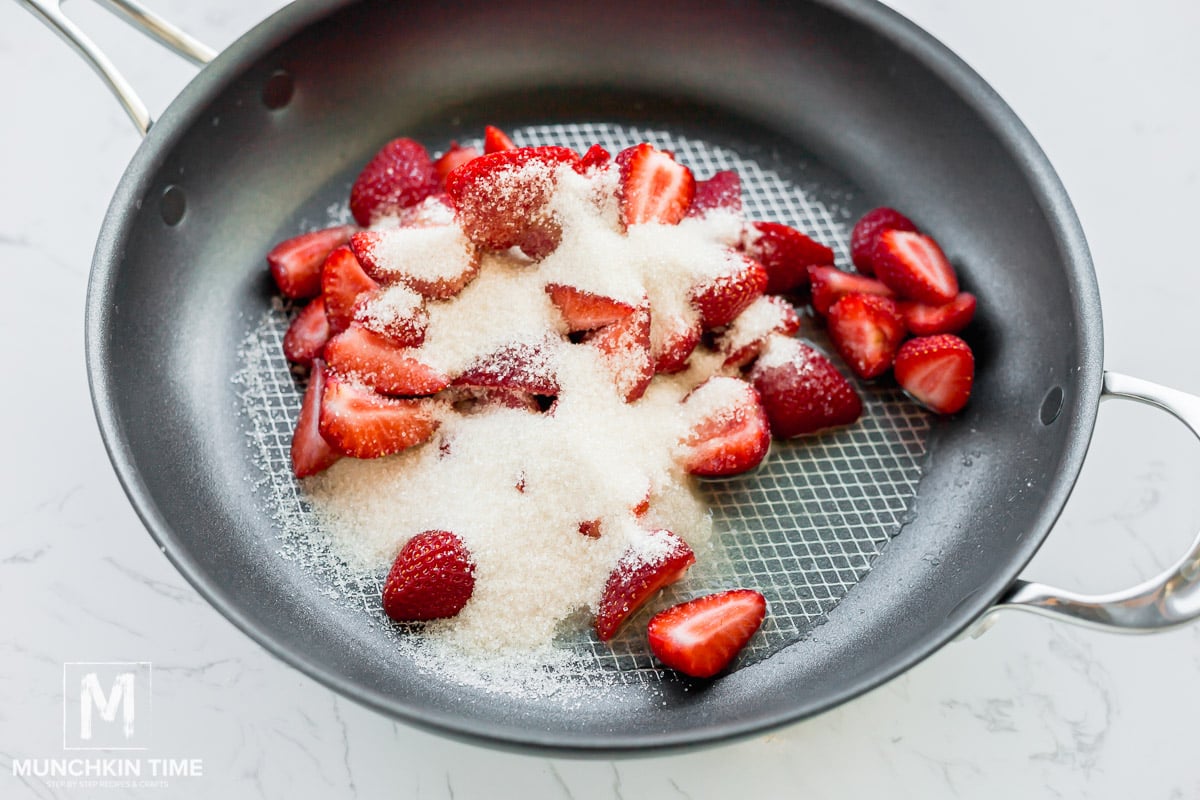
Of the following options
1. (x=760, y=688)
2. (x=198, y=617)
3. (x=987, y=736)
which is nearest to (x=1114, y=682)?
(x=987, y=736)

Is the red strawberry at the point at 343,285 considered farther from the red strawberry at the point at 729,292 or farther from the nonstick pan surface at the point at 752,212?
the red strawberry at the point at 729,292

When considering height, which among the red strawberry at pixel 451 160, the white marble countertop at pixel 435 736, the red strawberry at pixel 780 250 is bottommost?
the white marble countertop at pixel 435 736

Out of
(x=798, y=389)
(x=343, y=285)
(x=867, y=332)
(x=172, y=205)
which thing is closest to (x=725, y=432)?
(x=798, y=389)

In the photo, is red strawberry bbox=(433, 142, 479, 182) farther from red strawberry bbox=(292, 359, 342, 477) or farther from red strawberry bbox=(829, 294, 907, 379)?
red strawberry bbox=(829, 294, 907, 379)

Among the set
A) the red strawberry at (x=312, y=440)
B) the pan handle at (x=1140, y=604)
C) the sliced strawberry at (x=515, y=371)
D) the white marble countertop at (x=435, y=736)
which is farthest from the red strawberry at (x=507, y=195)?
the pan handle at (x=1140, y=604)

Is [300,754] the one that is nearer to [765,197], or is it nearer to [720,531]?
[720,531]
